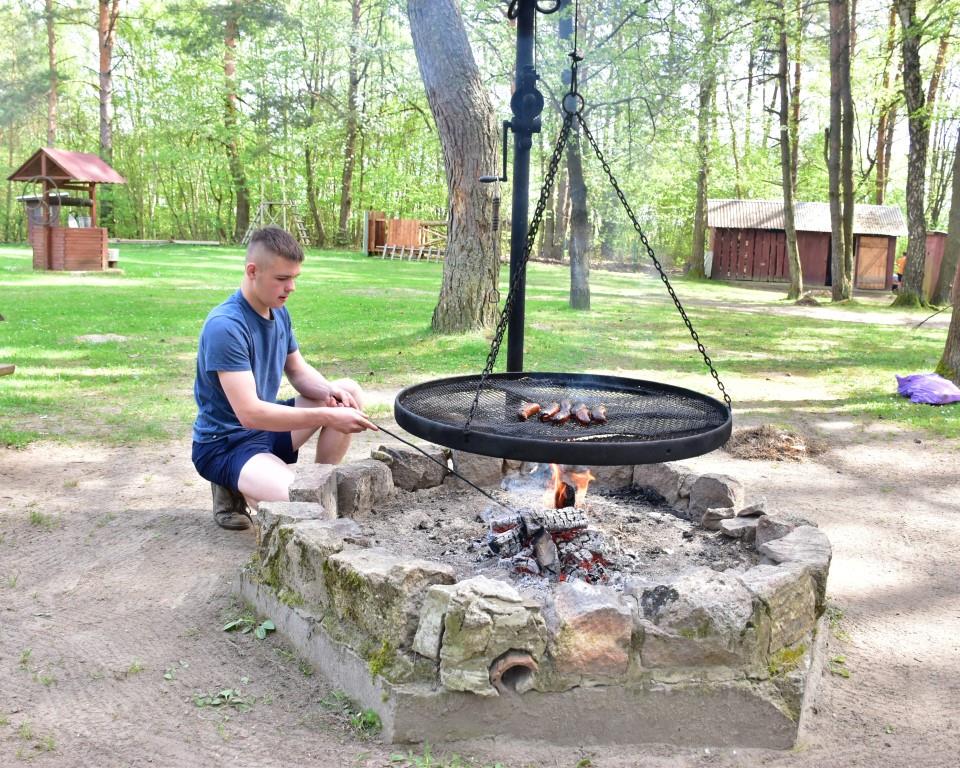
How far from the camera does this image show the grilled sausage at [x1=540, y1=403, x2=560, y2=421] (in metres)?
3.38

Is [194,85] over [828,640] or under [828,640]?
over

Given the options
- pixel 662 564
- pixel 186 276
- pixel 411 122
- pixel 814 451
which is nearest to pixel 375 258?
pixel 411 122

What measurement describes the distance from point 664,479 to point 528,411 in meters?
1.09

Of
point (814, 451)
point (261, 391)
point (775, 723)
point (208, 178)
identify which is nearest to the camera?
point (775, 723)

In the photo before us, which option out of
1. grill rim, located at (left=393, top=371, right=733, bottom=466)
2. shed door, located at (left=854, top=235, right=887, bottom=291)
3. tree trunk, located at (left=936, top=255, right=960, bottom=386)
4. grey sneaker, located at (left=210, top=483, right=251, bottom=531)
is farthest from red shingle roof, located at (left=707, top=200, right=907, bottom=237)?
grill rim, located at (left=393, top=371, right=733, bottom=466)

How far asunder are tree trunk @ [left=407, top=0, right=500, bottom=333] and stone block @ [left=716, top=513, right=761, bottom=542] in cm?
629

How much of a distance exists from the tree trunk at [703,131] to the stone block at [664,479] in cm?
1236

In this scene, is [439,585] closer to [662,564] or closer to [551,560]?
[551,560]

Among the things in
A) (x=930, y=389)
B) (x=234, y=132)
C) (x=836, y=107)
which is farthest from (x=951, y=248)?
(x=234, y=132)

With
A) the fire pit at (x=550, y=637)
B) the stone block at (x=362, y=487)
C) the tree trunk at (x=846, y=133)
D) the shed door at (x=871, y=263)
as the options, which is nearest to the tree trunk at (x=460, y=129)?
the stone block at (x=362, y=487)

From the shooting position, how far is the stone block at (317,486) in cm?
338

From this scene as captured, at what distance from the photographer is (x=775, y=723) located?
257 cm

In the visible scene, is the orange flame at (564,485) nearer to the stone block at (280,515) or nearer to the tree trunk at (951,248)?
the stone block at (280,515)

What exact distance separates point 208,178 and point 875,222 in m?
28.4
